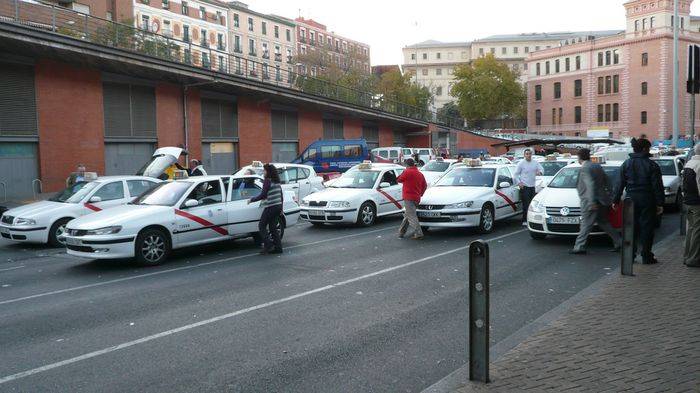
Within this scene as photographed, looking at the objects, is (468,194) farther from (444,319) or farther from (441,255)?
(444,319)

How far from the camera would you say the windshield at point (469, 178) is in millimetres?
14844

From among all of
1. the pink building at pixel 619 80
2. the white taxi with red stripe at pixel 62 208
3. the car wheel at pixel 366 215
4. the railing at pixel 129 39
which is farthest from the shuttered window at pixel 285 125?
the pink building at pixel 619 80

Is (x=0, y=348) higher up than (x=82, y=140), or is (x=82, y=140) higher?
(x=82, y=140)

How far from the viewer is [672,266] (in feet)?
29.8

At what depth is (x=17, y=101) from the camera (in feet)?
78.6

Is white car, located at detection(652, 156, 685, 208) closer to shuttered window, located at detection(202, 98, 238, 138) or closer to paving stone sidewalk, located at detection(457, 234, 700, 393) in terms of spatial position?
paving stone sidewalk, located at detection(457, 234, 700, 393)

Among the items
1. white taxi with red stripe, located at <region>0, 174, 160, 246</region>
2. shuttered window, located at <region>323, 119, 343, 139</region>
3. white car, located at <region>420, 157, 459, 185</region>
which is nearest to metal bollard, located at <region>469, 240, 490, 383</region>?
white taxi with red stripe, located at <region>0, 174, 160, 246</region>

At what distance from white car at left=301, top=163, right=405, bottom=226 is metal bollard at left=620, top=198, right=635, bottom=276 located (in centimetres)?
806

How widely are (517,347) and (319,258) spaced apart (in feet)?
20.1

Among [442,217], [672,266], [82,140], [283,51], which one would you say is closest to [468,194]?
[442,217]

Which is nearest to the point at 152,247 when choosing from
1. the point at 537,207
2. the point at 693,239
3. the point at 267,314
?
the point at 267,314

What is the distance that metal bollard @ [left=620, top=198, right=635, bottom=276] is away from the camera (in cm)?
833

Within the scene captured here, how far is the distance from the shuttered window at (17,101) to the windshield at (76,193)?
11.1 metres

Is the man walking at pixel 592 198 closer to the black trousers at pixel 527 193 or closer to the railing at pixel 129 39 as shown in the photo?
the black trousers at pixel 527 193
